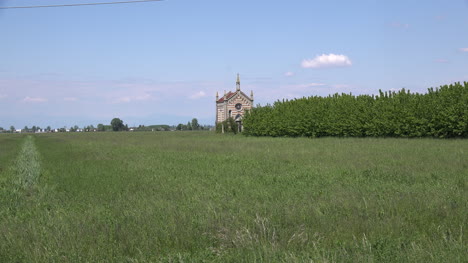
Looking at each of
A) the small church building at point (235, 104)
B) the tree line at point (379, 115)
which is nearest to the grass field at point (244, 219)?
the tree line at point (379, 115)

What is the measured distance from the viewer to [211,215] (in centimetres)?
779

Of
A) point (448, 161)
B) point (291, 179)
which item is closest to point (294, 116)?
point (448, 161)

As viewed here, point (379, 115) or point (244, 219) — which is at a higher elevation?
point (379, 115)

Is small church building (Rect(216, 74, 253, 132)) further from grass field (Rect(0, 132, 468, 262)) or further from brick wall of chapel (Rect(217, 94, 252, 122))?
grass field (Rect(0, 132, 468, 262))

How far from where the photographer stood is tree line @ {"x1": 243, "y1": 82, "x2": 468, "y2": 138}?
113ft

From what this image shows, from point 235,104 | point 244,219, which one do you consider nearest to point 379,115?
point 244,219

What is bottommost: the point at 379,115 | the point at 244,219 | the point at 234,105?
the point at 244,219

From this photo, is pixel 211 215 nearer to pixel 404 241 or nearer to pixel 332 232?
pixel 332 232

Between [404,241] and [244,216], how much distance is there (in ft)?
8.66

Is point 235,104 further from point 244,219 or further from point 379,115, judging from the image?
point 244,219

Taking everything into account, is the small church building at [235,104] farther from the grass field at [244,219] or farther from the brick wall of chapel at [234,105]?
the grass field at [244,219]

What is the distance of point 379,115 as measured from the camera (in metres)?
41.3

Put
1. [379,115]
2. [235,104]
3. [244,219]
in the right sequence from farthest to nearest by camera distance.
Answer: [235,104] → [379,115] → [244,219]

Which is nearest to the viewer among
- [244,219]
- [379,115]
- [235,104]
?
[244,219]
